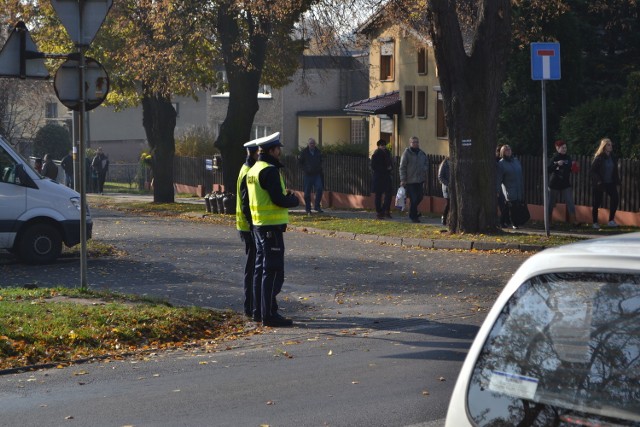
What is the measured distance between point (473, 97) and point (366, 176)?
494 inches

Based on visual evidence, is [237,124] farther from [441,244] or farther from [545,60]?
[545,60]

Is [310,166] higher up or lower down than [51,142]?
lower down

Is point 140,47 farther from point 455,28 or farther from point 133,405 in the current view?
point 133,405

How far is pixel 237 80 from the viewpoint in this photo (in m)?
29.9

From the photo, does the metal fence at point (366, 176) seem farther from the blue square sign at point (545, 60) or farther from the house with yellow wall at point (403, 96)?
the blue square sign at point (545, 60)

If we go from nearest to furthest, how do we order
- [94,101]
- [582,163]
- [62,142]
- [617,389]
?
[617,389] < [94,101] < [582,163] < [62,142]

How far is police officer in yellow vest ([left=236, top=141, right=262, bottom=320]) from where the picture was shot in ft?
37.6

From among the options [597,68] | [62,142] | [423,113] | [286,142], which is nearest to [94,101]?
[597,68]

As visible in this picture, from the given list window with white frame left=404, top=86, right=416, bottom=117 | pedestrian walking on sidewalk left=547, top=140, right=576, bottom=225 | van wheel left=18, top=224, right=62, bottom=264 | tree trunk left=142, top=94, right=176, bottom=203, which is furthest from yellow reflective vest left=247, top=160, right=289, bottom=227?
window with white frame left=404, top=86, right=416, bottom=117

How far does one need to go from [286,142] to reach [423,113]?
787 inches

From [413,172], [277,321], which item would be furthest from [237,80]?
[277,321]

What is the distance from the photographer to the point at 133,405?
7832 millimetres

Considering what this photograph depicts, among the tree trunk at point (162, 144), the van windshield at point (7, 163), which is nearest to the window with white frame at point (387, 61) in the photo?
the tree trunk at point (162, 144)

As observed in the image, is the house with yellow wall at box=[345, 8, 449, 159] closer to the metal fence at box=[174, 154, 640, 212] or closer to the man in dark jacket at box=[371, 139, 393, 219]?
the metal fence at box=[174, 154, 640, 212]
